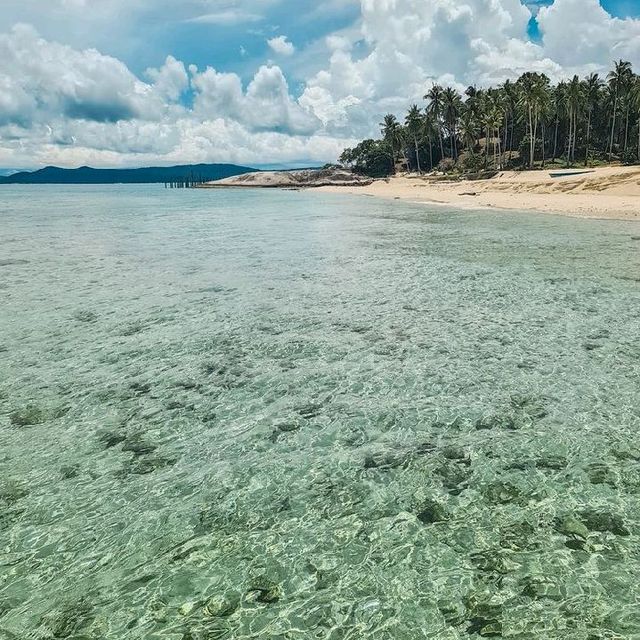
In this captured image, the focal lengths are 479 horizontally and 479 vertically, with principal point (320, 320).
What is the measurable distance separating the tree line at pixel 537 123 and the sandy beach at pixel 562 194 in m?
20.4

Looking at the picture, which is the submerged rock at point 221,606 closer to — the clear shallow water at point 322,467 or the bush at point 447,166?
the clear shallow water at point 322,467

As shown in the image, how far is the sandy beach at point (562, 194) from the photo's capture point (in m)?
→ 46.4

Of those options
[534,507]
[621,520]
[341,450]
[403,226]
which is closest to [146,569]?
[341,450]

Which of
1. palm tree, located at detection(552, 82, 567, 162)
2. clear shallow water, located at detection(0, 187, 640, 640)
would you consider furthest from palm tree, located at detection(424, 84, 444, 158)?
clear shallow water, located at detection(0, 187, 640, 640)

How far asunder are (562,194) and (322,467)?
60.4 m

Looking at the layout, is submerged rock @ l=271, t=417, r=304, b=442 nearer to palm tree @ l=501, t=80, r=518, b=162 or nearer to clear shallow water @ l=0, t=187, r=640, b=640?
clear shallow water @ l=0, t=187, r=640, b=640

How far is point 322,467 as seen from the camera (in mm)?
7656

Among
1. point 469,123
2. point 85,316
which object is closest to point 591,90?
point 469,123

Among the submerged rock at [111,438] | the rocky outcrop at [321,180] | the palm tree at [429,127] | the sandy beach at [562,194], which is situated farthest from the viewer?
the rocky outcrop at [321,180]

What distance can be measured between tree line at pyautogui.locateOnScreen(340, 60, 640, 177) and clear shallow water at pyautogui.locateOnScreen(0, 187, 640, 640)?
300ft

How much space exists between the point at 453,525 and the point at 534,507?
1.21m

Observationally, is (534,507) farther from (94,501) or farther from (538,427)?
(94,501)

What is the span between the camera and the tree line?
300ft

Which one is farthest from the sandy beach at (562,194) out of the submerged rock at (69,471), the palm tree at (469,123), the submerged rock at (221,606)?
the submerged rock at (221,606)
